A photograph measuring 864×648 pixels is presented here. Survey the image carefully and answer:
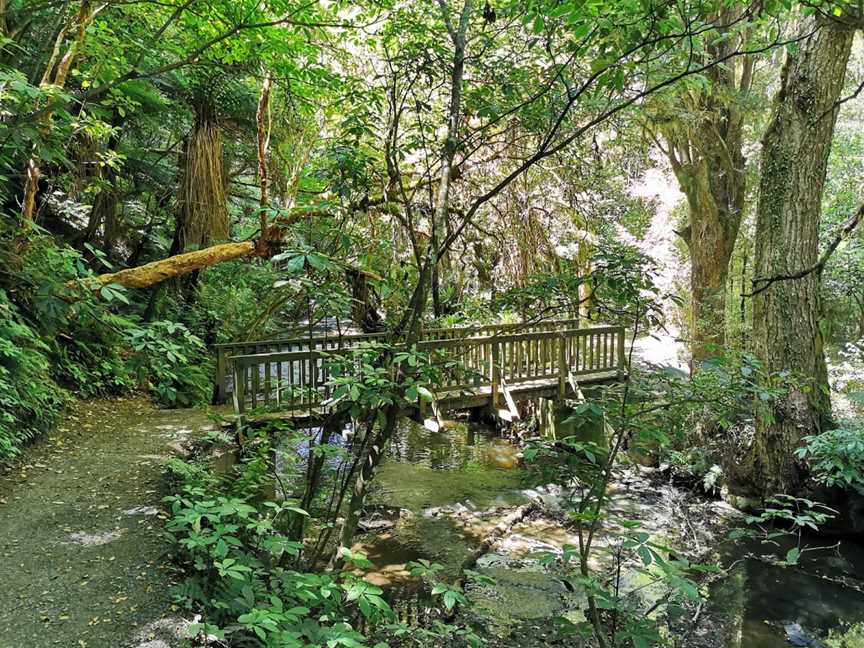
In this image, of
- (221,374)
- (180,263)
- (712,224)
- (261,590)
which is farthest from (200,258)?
(712,224)

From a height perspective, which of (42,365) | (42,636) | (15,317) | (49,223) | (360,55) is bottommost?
(42,636)

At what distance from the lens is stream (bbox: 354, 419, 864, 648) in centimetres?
459

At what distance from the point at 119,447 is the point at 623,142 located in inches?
355

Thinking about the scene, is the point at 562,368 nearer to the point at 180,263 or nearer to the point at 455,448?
the point at 455,448

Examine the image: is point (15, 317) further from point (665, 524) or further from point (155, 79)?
point (665, 524)

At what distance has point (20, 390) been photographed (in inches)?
194

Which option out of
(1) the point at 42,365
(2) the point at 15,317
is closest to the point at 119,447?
(1) the point at 42,365

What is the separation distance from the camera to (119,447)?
5402 millimetres

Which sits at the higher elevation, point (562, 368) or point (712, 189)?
point (712, 189)

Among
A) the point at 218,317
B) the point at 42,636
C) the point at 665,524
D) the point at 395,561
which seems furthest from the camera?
the point at 218,317

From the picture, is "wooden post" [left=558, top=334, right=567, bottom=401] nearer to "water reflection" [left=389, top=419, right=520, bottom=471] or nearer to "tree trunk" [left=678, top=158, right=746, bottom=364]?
"water reflection" [left=389, top=419, right=520, bottom=471]

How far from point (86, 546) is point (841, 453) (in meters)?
6.77

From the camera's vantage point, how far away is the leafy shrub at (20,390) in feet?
14.7

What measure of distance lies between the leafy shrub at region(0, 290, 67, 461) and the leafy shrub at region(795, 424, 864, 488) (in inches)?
294
